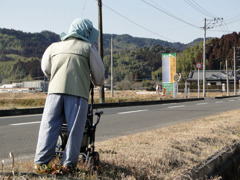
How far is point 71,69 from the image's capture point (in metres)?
3.50

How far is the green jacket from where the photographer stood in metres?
3.48

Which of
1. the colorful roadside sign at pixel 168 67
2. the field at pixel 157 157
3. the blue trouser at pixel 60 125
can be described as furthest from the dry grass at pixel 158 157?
the colorful roadside sign at pixel 168 67

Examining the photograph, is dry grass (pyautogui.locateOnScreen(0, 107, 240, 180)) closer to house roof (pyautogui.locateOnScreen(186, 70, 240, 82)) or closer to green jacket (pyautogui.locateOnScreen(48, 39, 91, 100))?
green jacket (pyautogui.locateOnScreen(48, 39, 91, 100))

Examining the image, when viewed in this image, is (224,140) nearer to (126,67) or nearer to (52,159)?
(52,159)

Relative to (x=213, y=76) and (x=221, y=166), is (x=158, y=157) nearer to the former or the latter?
(x=221, y=166)

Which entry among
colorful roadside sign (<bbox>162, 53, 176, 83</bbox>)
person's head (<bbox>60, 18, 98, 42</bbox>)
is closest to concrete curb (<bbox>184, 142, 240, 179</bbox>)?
person's head (<bbox>60, 18, 98, 42</bbox>)

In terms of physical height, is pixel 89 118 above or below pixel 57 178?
above

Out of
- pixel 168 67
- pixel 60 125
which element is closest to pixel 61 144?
pixel 60 125

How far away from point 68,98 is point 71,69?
0.30 meters

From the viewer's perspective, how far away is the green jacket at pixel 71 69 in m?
3.48

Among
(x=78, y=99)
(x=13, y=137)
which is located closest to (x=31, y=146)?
(x=13, y=137)

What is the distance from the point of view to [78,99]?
138 inches

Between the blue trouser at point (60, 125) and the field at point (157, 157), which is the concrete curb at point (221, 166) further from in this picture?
the blue trouser at point (60, 125)

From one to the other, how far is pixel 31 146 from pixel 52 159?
3.22 meters
